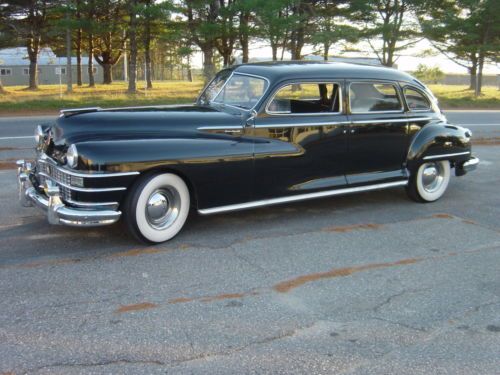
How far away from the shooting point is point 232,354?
3.00 m

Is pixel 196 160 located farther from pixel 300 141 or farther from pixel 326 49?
pixel 326 49

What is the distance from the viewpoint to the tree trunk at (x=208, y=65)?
83.9 feet

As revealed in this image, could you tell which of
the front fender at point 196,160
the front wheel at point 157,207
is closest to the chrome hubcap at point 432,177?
the front fender at point 196,160

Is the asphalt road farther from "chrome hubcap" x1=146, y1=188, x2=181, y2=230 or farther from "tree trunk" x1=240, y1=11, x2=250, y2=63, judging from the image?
"tree trunk" x1=240, y1=11, x2=250, y2=63

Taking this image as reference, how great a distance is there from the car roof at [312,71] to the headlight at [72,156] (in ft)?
7.44

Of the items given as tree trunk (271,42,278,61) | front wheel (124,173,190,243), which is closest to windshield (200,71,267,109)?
front wheel (124,173,190,243)

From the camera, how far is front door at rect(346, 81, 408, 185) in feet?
19.9

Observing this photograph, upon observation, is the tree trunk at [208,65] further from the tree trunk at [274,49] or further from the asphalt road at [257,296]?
the asphalt road at [257,296]

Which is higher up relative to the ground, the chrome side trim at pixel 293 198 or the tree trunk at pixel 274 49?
the tree trunk at pixel 274 49

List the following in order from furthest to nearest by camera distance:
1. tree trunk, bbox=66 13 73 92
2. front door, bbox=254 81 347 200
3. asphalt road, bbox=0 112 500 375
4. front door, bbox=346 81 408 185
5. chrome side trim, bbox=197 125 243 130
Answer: tree trunk, bbox=66 13 73 92
front door, bbox=346 81 408 185
front door, bbox=254 81 347 200
chrome side trim, bbox=197 125 243 130
asphalt road, bbox=0 112 500 375

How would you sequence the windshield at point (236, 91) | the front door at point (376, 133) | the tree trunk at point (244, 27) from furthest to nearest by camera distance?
the tree trunk at point (244, 27), the front door at point (376, 133), the windshield at point (236, 91)

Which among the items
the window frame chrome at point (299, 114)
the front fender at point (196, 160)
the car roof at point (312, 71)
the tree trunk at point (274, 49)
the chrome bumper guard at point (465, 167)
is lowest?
Result: the chrome bumper guard at point (465, 167)

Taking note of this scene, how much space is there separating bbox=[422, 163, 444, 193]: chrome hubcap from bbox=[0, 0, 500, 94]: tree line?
1994 cm

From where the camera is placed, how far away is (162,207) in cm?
477
